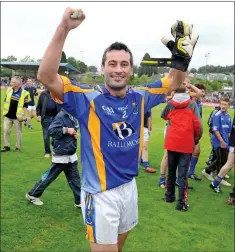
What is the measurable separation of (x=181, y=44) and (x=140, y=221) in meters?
3.17

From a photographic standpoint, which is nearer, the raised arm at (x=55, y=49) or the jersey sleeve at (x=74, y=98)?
the raised arm at (x=55, y=49)

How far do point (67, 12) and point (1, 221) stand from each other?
3.55 m

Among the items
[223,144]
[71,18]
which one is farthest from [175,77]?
[223,144]

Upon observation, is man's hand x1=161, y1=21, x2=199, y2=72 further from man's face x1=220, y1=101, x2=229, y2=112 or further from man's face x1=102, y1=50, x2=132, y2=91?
man's face x1=220, y1=101, x2=229, y2=112

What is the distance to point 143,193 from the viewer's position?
21.8 ft

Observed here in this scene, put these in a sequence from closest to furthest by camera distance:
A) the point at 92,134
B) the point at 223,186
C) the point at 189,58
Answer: the point at 92,134 → the point at 189,58 → the point at 223,186

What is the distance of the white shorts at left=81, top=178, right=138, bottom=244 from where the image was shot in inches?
111

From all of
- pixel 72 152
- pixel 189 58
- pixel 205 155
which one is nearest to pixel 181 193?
pixel 72 152

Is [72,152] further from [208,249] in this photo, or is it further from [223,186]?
[223,186]

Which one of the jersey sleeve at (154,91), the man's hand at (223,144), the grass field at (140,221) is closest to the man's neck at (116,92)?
the jersey sleeve at (154,91)

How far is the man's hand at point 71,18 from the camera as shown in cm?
238

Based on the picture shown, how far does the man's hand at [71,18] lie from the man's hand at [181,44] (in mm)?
890

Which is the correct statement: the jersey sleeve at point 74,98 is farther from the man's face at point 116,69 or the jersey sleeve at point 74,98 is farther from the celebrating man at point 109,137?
the man's face at point 116,69

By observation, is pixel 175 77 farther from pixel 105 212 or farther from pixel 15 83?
pixel 15 83
